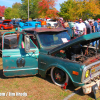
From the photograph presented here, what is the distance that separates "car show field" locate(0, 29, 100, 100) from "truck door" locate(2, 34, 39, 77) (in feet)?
1.10

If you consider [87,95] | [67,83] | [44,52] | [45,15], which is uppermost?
[45,15]

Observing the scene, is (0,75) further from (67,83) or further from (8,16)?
(8,16)

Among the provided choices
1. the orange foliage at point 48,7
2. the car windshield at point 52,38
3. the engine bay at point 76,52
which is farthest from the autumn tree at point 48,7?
the engine bay at point 76,52

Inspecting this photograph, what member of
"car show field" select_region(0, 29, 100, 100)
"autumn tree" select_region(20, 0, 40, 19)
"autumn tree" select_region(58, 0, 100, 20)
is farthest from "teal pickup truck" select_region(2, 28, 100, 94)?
"autumn tree" select_region(20, 0, 40, 19)

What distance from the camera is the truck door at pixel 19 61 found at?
4.23 meters

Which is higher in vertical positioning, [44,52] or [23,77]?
[44,52]

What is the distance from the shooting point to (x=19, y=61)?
425cm

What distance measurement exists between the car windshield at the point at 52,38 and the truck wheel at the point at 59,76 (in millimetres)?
911

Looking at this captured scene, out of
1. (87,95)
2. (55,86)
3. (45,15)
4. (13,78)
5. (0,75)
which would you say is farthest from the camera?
(45,15)

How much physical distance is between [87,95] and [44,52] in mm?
1761

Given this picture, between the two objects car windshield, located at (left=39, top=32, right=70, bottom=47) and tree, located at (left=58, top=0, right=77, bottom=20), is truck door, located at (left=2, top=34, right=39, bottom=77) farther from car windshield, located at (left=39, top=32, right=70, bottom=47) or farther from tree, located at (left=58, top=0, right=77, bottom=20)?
tree, located at (left=58, top=0, right=77, bottom=20)

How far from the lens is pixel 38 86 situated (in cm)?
413

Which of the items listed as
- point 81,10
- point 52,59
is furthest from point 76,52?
point 81,10

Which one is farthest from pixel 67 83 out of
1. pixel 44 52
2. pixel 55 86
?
pixel 44 52
